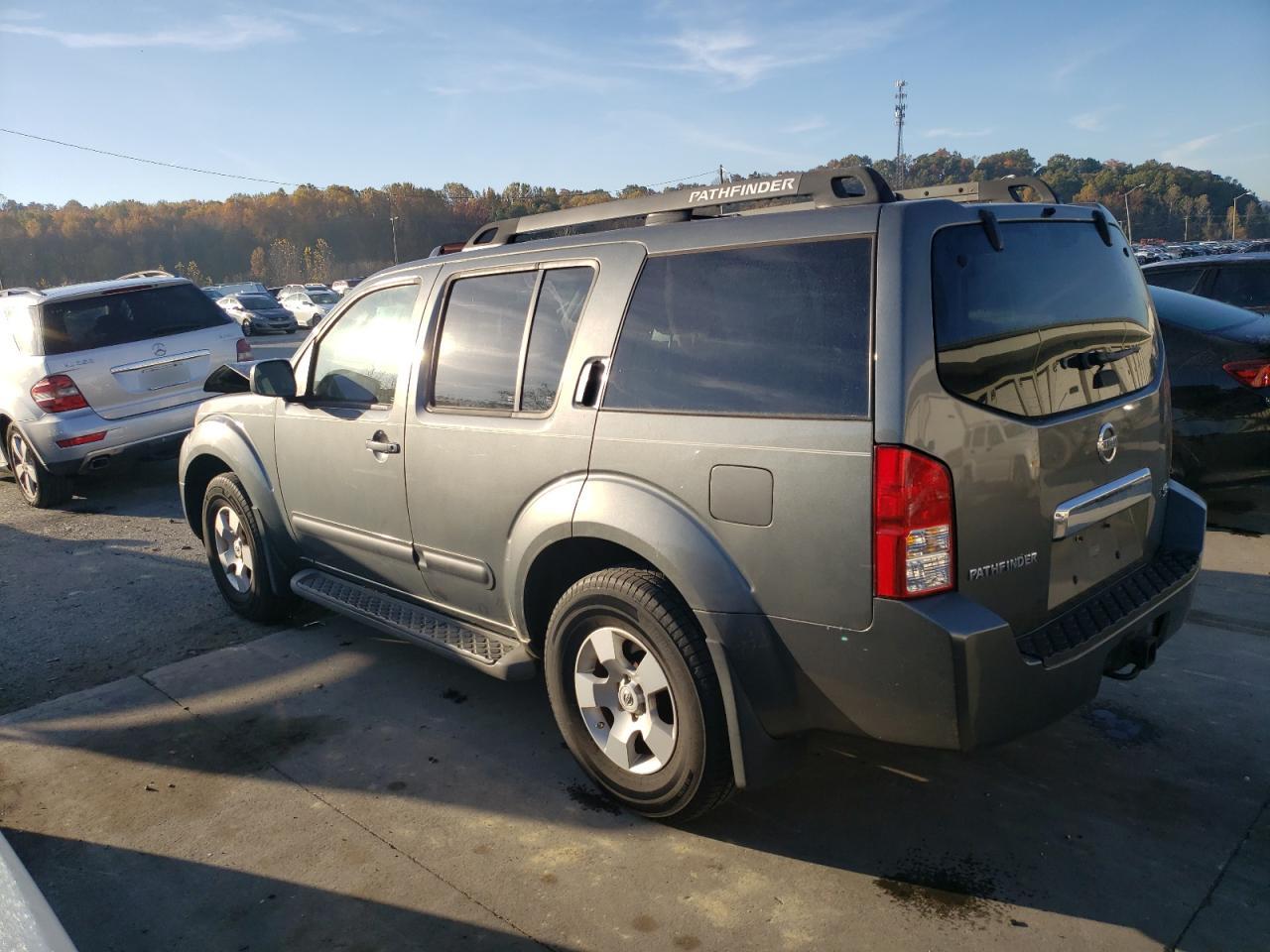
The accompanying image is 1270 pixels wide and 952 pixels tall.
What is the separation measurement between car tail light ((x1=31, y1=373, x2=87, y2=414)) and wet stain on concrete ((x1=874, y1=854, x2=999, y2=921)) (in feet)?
24.5

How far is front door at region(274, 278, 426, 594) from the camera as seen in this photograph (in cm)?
396

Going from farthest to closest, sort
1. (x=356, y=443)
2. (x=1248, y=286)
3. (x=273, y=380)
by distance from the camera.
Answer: (x=1248, y=286) → (x=273, y=380) → (x=356, y=443)

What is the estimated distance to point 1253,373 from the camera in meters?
5.75

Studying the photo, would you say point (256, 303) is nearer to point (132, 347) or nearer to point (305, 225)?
point (132, 347)

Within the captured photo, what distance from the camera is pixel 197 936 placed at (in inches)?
104

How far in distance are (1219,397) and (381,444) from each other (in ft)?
16.9

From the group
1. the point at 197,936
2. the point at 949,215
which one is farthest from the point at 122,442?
the point at 949,215

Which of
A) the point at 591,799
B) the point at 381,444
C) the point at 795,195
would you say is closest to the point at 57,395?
the point at 381,444

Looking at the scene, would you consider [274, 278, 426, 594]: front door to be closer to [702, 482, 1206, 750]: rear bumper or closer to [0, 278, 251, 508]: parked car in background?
[702, 482, 1206, 750]: rear bumper

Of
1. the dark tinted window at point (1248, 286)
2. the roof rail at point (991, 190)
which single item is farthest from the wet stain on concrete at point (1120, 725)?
the dark tinted window at point (1248, 286)

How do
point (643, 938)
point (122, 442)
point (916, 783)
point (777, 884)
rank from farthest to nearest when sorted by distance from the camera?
point (122, 442), point (916, 783), point (777, 884), point (643, 938)

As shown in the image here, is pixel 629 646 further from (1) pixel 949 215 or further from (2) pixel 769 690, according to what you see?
(1) pixel 949 215

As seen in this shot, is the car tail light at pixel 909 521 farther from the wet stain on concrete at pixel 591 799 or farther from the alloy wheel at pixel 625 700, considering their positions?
the wet stain on concrete at pixel 591 799

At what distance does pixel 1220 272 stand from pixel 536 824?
813 cm
